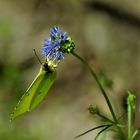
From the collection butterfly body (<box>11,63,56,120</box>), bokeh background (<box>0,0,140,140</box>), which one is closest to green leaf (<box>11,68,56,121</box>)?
butterfly body (<box>11,63,56,120</box>)

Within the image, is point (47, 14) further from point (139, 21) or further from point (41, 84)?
point (41, 84)

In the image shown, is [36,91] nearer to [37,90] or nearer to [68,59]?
[37,90]

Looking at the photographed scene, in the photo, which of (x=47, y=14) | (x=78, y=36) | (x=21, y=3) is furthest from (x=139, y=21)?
(x=21, y=3)

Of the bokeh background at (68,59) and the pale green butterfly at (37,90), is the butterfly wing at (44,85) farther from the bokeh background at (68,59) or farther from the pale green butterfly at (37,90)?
the bokeh background at (68,59)

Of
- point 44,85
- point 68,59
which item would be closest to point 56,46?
point 44,85

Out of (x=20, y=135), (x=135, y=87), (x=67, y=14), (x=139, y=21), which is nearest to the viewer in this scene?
(x=20, y=135)

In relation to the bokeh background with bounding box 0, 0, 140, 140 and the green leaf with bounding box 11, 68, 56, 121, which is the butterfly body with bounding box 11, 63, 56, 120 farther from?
the bokeh background with bounding box 0, 0, 140, 140

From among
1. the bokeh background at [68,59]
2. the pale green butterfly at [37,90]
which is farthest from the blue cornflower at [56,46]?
the bokeh background at [68,59]
